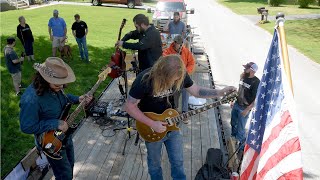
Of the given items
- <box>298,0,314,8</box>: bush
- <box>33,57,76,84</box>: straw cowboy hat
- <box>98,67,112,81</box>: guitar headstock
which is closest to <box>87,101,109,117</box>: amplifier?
<box>98,67,112,81</box>: guitar headstock

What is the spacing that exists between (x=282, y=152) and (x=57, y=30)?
11.3 m

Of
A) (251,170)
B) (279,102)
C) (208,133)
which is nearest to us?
(279,102)

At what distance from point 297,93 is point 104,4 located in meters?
29.1

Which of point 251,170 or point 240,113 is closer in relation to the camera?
point 251,170

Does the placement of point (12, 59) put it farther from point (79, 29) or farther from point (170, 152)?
point (170, 152)

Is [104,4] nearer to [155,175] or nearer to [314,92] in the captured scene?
[314,92]

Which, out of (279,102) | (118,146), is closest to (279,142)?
(279,102)

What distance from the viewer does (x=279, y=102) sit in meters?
2.67

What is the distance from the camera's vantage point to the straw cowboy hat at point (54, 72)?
3879mm

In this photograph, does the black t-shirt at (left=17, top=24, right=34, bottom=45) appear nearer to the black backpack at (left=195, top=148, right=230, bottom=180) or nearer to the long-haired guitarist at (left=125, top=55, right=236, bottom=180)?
the long-haired guitarist at (left=125, top=55, right=236, bottom=180)

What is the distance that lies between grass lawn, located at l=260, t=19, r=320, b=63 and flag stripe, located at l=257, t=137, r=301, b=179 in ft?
44.6

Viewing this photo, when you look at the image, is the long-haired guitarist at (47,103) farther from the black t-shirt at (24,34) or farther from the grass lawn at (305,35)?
the grass lawn at (305,35)

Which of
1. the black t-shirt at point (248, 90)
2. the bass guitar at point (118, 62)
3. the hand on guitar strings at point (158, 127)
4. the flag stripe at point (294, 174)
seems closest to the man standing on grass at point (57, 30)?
the bass guitar at point (118, 62)

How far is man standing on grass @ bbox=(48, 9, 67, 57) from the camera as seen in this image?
1202 centimetres
